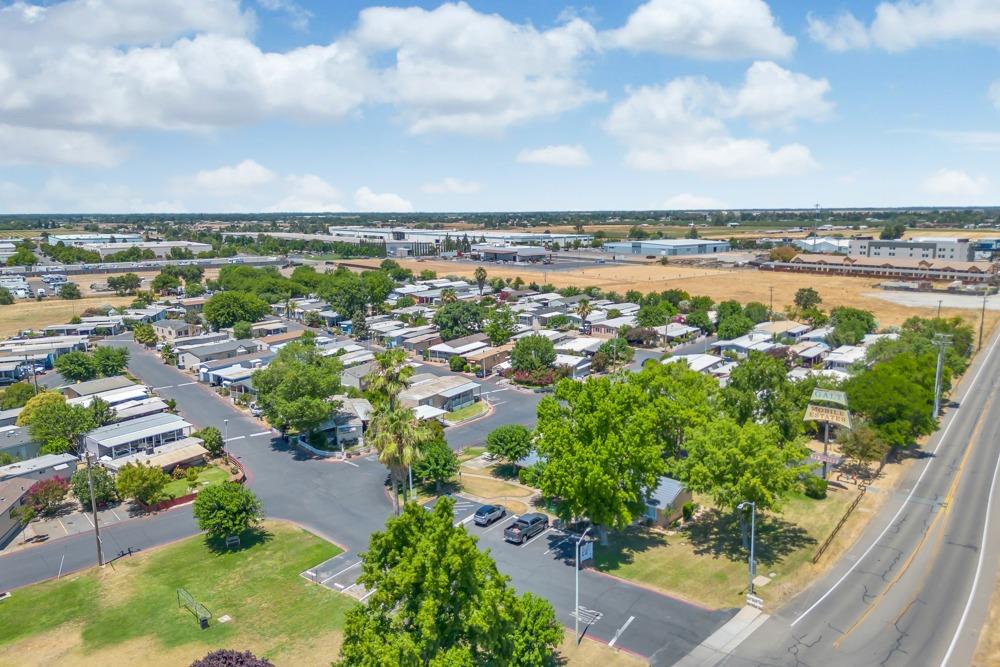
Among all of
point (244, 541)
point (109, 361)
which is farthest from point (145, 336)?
point (244, 541)

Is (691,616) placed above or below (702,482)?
below

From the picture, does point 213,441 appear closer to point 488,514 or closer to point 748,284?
point 488,514

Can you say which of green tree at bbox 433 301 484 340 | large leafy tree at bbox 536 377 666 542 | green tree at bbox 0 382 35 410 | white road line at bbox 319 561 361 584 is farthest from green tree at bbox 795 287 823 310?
green tree at bbox 0 382 35 410

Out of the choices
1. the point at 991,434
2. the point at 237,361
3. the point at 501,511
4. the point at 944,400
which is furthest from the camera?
the point at 237,361

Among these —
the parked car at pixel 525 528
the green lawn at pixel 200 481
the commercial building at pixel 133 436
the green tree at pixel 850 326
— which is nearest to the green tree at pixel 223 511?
the green lawn at pixel 200 481

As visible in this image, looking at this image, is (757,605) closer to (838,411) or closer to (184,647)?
(838,411)

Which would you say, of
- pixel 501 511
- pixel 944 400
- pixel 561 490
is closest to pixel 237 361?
pixel 501 511
